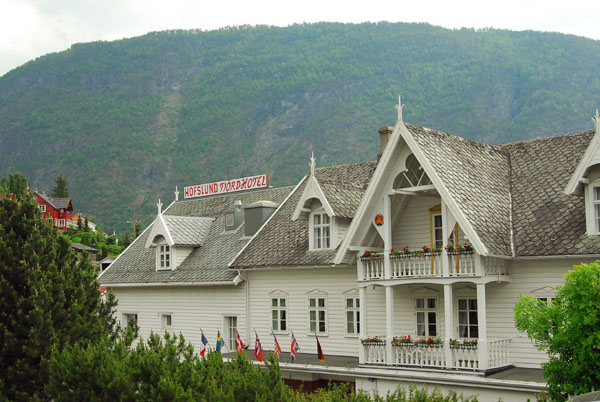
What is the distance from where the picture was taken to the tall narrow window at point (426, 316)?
2361cm

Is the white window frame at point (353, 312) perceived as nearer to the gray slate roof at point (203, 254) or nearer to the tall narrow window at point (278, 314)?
the tall narrow window at point (278, 314)

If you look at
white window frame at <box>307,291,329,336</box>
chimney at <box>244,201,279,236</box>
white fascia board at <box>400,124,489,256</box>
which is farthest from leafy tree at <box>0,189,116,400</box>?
chimney at <box>244,201,279,236</box>

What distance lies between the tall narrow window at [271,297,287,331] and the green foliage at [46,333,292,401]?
11621 millimetres

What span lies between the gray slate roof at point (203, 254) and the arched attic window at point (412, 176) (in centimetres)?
905

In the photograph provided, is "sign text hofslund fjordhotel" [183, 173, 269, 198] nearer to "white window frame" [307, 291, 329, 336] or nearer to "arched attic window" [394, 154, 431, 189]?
"white window frame" [307, 291, 329, 336]

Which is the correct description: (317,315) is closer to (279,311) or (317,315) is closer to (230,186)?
(279,311)

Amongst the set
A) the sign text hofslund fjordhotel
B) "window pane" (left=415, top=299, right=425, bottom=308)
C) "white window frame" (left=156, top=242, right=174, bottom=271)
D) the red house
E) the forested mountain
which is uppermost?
the forested mountain

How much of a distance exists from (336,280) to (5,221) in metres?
12.2

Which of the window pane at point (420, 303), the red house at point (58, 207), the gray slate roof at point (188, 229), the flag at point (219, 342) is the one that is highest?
the red house at point (58, 207)

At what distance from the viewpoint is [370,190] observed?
75.5ft

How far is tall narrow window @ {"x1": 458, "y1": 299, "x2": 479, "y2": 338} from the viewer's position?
22422mm

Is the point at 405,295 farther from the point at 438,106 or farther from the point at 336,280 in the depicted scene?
the point at 438,106

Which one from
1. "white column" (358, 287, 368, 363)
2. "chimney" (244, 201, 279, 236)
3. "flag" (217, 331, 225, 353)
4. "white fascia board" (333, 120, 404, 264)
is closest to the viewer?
"white fascia board" (333, 120, 404, 264)

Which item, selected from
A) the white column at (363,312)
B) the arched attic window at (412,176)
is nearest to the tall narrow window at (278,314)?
the white column at (363,312)
